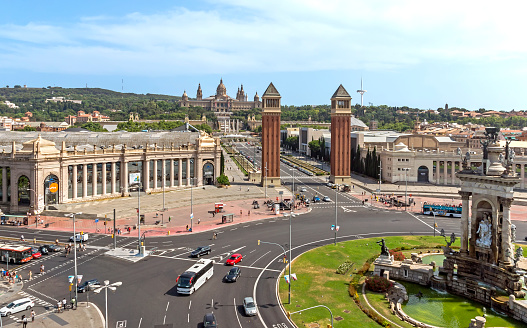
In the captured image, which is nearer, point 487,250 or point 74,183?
point 487,250

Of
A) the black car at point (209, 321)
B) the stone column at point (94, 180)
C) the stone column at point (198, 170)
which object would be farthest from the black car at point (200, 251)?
the stone column at point (198, 170)

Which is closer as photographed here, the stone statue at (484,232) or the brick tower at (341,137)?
the stone statue at (484,232)

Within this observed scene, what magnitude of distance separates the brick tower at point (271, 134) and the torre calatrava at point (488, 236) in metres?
80.7

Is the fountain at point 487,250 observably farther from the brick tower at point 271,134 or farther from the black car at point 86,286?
the brick tower at point 271,134

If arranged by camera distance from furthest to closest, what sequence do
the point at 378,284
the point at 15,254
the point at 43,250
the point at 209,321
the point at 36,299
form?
the point at 43,250, the point at 15,254, the point at 378,284, the point at 36,299, the point at 209,321

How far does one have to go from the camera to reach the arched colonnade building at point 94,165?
87.0 meters

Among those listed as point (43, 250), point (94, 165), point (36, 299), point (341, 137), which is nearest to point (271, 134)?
point (341, 137)

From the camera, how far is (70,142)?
11012 cm

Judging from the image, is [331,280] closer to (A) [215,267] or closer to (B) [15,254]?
(A) [215,267]

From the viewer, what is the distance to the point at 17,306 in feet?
140

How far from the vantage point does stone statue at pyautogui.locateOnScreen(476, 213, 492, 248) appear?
4694 centimetres

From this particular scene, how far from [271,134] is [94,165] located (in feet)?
172

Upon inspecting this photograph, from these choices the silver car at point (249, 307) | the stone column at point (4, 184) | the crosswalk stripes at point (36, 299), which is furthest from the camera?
the stone column at point (4, 184)

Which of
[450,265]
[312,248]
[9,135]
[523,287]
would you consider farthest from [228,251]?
[9,135]
